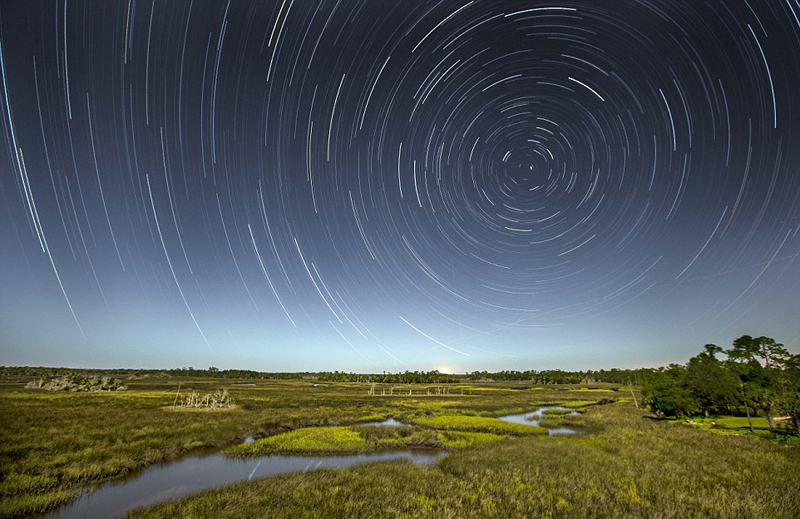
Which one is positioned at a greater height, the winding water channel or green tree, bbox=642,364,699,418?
green tree, bbox=642,364,699,418

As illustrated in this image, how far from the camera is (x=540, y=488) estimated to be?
57.5ft

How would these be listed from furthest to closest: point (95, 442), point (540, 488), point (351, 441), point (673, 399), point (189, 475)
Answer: point (673, 399)
point (351, 441)
point (95, 442)
point (189, 475)
point (540, 488)

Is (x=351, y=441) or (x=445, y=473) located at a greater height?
(x=445, y=473)

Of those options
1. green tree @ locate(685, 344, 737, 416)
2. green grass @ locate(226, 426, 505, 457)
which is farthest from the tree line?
green grass @ locate(226, 426, 505, 457)

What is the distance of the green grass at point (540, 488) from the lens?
14328mm

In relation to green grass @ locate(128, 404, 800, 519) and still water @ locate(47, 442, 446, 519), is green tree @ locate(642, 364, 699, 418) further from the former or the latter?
still water @ locate(47, 442, 446, 519)

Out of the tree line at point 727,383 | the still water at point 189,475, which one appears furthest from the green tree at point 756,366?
the still water at point 189,475

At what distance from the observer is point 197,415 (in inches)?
1681

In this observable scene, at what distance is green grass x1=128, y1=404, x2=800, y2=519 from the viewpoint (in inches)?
564

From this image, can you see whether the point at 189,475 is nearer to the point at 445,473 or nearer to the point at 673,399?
the point at 445,473

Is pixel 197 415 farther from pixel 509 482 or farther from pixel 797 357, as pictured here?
pixel 797 357

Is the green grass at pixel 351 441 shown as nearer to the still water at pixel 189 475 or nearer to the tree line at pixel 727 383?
the still water at pixel 189 475

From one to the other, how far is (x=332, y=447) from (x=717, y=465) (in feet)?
86.1

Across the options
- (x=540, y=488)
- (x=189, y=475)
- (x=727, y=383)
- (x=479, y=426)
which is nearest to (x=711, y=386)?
(x=727, y=383)
